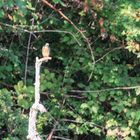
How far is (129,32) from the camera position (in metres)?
2.62

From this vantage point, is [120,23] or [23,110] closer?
[120,23]

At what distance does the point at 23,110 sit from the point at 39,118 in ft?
0.39

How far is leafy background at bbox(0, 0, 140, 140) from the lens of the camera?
2826mm

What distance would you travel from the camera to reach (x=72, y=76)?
317 centimetres

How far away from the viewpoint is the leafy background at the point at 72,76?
2.83 m

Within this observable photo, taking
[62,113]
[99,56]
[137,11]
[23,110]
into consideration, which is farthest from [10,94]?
[137,11]

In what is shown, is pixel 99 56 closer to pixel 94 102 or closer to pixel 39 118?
pixel 94 102

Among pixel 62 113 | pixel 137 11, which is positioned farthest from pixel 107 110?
pixel 137 11

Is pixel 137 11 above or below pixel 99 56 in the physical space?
above

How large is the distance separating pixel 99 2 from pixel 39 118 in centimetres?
85

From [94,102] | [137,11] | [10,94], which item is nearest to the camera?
[137,11]

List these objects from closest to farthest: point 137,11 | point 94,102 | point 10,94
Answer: point 137,11
point 10,94
point 94,102

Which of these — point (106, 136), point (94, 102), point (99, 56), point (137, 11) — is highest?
point (137, 11)

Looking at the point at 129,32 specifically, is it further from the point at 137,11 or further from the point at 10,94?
the point at 10,94
